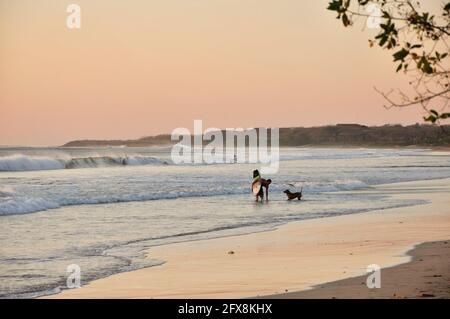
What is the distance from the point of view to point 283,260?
1306 centimetres

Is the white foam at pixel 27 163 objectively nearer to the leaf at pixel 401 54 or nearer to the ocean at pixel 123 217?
the ocean at pixel 123 217

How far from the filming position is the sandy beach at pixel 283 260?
1042 centimetres

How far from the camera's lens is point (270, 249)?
14.5 meters

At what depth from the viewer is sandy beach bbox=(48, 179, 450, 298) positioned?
410 inches

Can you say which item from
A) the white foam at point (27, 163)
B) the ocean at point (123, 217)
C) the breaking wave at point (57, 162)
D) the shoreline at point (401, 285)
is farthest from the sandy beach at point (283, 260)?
the breaking wave at point (57, 162)

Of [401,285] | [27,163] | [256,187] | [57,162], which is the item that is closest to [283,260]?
[401,285]

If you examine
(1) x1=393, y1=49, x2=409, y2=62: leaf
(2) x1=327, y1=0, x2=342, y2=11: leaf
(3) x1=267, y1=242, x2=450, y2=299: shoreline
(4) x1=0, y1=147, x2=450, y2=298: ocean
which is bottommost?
(4) x1=0, y1=147, x2=450, y2=298: ocean

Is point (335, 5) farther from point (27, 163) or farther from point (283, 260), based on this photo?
point (27, 163)

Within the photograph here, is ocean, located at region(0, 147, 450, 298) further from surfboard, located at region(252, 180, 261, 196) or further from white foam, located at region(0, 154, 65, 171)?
white foam, located at region(0, 154, 65, 171)

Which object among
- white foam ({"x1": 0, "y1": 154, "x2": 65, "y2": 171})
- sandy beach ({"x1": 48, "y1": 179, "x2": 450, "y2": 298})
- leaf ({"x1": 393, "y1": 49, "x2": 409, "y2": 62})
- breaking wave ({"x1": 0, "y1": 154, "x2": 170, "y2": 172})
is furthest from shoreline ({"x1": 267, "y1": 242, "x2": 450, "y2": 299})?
white foam ({"x1": 0, "y1": 154, "x2": 65, "y2": 171})

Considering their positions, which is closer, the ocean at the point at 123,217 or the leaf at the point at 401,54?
the leaf at the point at 401,54

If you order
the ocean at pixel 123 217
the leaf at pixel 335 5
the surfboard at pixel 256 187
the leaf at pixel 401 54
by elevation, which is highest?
the leaf at pixel 335 5
